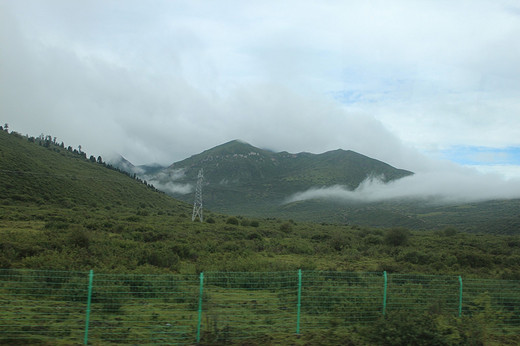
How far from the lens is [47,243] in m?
19.7

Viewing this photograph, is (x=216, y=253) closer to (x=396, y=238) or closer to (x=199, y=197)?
(x=396, y=238)

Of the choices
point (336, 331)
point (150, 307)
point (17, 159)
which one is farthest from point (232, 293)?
point (17, 159)

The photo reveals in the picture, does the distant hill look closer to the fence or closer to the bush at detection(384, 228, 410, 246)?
the fence

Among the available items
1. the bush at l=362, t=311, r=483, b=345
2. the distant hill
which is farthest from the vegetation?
the distant hill

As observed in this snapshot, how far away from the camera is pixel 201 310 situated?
9367 millimetres

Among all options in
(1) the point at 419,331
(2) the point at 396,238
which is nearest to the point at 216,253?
(1) the point at 419,331

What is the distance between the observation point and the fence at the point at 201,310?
8.47 meters

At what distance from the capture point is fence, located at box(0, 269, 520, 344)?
27.8 feet

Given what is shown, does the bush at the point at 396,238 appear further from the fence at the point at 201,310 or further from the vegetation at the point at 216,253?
the fence at the point at 201,310

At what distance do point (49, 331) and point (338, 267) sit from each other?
652 inches

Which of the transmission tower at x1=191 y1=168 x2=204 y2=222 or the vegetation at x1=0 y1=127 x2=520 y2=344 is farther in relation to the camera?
the transmission tower at x1=191 y1=168 x2=204 y2=222

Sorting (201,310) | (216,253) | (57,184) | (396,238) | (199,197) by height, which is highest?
(57,184)

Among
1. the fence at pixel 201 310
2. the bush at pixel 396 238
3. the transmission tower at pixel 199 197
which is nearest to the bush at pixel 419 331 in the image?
the fence at pixel 201 310

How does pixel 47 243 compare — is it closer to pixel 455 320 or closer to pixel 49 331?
pixel 49 331
